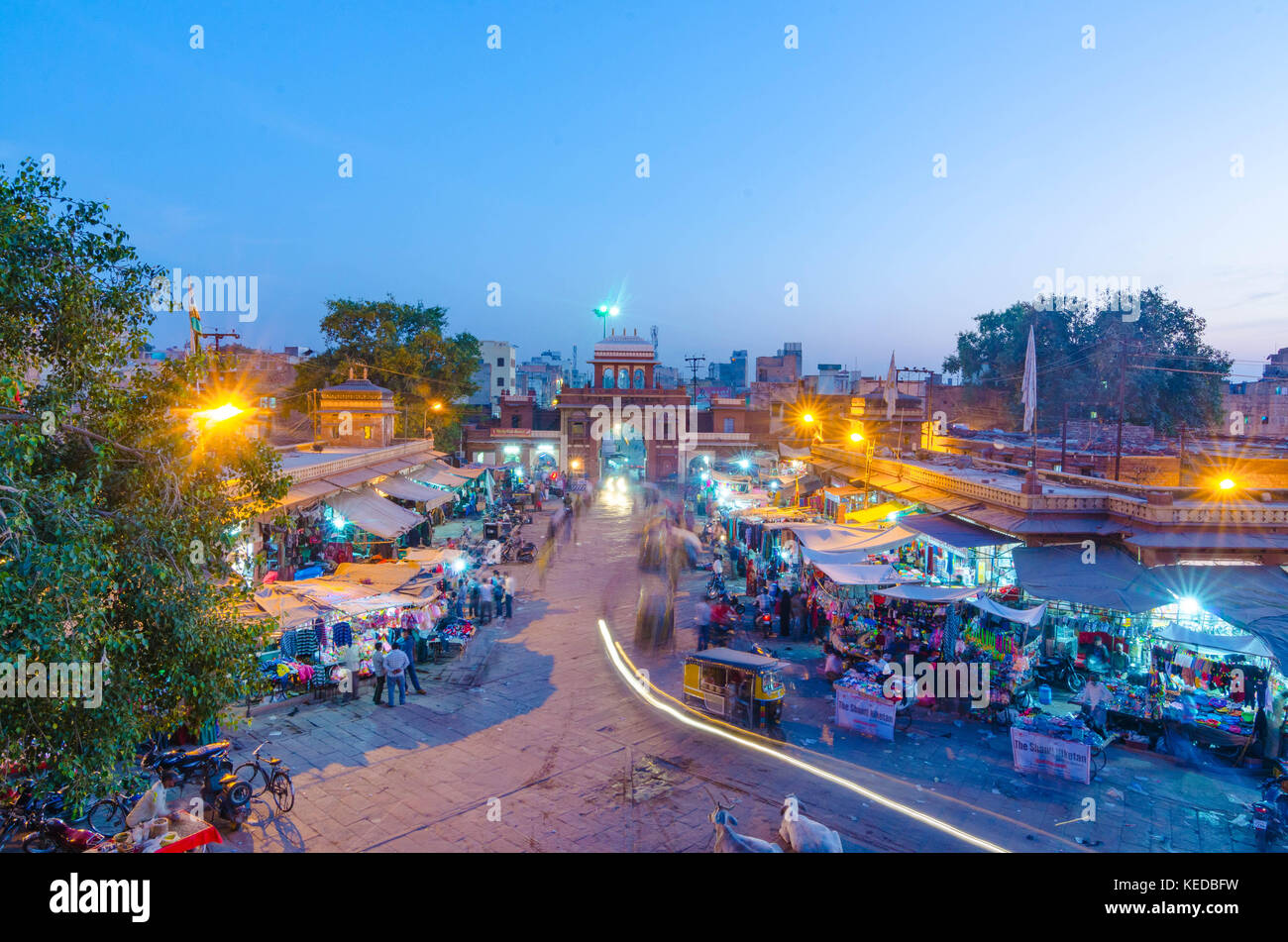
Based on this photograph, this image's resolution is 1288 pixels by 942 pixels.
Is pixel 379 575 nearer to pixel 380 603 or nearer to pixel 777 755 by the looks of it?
pixel 380 603

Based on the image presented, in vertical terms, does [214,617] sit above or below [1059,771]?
above

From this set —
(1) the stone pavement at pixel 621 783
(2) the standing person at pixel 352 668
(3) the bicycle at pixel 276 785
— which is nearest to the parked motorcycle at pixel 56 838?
(1) the stone pavement at pixel 621 783

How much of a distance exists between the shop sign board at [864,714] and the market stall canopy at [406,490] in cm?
1529

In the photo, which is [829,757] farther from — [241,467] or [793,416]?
[793,416]

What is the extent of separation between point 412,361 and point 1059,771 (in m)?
37.8

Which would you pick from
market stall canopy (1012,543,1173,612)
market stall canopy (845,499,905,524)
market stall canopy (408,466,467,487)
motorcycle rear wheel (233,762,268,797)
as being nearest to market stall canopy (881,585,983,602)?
market stall canopy (1012,543,1173,612)

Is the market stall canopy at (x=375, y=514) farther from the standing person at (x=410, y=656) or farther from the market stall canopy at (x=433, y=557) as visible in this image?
the standing person at (x=410, y=656)

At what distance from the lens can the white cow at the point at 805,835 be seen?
684 centimetres

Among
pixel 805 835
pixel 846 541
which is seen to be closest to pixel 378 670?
pixel 805 835

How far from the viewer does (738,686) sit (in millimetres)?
11445

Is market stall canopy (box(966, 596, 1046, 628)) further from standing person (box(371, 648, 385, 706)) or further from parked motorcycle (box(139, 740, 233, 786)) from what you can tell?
parked motorcycle (box(139, 740, 233, 786))

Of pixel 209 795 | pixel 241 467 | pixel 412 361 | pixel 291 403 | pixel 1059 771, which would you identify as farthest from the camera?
pixel 291 403

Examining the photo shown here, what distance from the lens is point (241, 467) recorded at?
6711 mm
